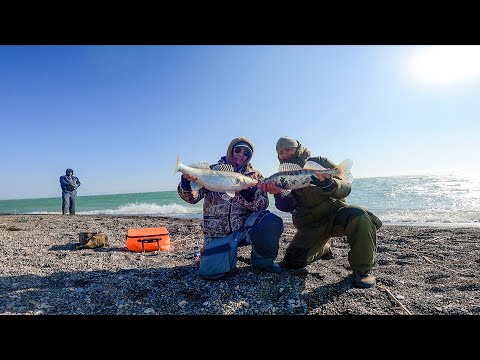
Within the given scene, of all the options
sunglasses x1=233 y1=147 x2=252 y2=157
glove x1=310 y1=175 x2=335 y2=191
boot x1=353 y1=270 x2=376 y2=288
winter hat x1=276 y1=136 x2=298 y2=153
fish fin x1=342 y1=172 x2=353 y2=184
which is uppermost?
winter hat x1=276 y1=136 x2=298 y2=153

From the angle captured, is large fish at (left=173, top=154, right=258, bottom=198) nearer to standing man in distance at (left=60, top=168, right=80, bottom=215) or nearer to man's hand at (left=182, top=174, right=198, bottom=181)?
man's hand at (left=182, top=174, right=198, bottom=181)

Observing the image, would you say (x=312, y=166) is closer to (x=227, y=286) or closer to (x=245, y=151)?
(x=245, y=151)

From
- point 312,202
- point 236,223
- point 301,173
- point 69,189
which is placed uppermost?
point 301,173

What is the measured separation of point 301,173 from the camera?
191 inches

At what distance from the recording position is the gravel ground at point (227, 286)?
3.79m

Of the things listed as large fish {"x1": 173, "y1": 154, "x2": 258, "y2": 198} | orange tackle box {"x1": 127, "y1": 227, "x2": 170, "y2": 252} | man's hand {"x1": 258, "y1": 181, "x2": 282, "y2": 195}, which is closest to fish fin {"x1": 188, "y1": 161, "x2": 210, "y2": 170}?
large fish {"x1": 173, "y1": 154, "x2": 258, "y2": 198}

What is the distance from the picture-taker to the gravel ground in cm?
379

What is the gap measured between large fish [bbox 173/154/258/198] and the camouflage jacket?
26 centimetres

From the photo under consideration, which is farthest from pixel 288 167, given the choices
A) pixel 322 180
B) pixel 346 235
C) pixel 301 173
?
pixel 346 235

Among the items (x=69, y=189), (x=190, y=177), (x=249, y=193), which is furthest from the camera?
(x=69, y=189)

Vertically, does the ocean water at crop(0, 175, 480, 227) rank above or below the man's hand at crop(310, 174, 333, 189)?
below

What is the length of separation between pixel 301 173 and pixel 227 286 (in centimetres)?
209

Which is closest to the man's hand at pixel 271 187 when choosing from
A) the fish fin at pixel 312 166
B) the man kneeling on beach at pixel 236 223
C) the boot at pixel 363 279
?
the man kneeling on beach at pixel 236 223

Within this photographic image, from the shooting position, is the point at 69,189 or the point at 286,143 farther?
the point at 69,189
